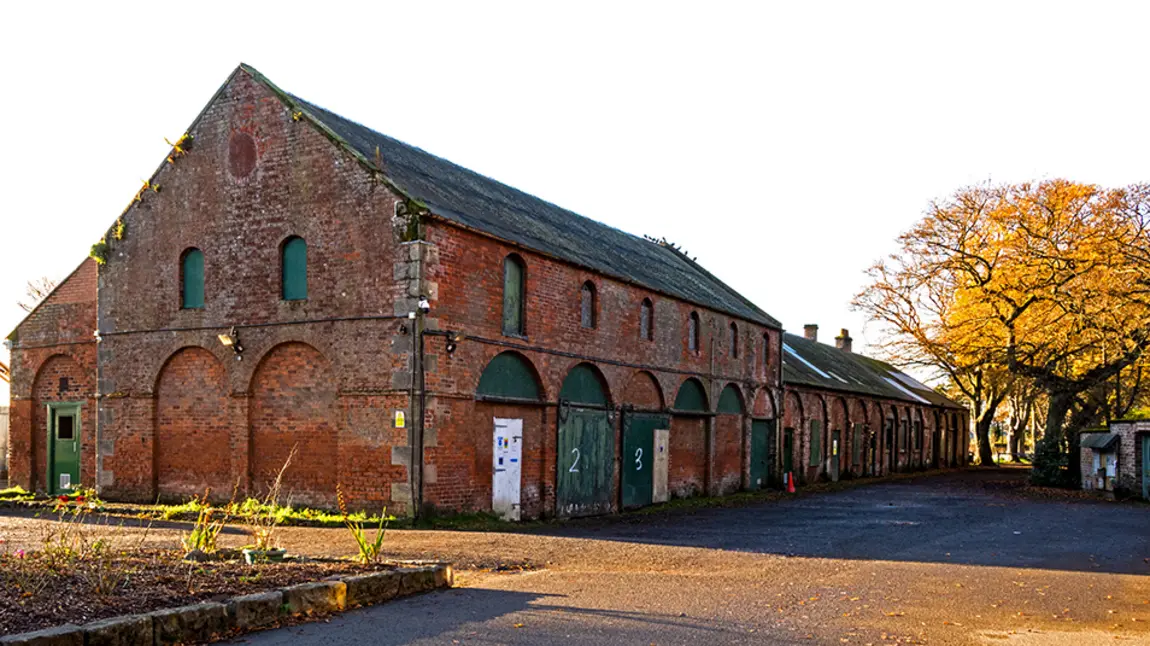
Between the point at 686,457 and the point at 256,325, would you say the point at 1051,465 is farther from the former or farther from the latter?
the point at 256,325

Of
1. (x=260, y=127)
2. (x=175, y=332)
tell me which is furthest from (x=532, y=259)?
(x=175, y=332)

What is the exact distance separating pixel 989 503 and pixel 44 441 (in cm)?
2410

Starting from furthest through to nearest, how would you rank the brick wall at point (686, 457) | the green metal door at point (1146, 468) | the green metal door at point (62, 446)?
the green metal door at point (1146, 468) → the brick wall at point (686, 457) → the green metal door at point (62, 446)

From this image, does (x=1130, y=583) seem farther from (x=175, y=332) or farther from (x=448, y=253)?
(x=175, y=332)

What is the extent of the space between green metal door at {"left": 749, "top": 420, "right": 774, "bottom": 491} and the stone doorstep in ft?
71.8

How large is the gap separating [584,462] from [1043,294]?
49.6ft

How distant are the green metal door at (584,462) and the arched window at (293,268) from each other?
5.81 m

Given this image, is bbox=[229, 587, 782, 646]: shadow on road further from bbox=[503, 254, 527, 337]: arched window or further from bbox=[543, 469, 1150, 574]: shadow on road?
bbox=[503, 254, 527, 337]: arched window

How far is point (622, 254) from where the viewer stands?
2881 cm

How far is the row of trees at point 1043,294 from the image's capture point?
26.3m

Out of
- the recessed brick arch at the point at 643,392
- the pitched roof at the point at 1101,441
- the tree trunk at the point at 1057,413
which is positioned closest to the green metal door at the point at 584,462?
the recessed brick arch at the point at 643,392

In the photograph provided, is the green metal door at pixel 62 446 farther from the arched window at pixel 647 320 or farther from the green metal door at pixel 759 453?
the green metal door at pixel 759 453

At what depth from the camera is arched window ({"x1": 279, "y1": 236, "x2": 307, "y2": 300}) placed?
1953cm

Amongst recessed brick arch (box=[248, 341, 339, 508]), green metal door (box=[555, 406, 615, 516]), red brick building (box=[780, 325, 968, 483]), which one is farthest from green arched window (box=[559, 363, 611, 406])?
red brick building (box=[780, 325, 968, 483])
